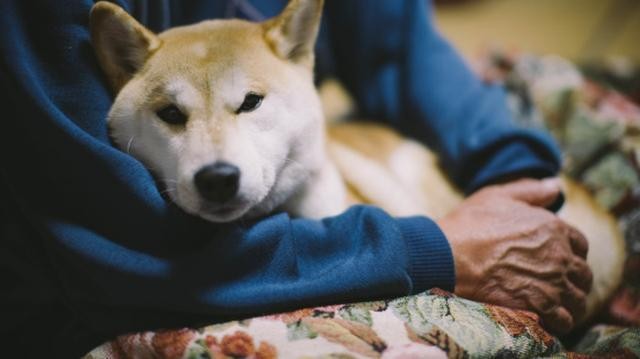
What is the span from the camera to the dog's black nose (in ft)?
2.15

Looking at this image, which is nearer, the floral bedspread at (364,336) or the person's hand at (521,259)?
the floral bedspread at (364,336)

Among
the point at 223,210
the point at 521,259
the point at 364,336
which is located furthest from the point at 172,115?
the point at 521,259

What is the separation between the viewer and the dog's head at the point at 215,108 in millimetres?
685

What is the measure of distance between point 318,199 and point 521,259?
14.1 inches

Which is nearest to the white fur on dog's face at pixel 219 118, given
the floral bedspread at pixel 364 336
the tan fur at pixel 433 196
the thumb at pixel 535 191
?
the floral bedspread at pixel 364 336

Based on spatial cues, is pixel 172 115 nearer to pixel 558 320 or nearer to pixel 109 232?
pixel 109 232

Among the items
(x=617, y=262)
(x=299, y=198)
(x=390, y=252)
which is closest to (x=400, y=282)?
(x=390, y=252)

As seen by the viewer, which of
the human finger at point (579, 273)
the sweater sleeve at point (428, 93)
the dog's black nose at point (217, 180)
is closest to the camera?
the dog's black nose at point (217, 180)

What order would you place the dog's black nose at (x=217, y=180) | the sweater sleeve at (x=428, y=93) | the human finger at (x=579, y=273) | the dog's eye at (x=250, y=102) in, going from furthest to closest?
the sweater sleeve at (x=428, y=93) < the human finger at (x=579, y=273) < the dog's eye at (x=250, y=102) < the dog's black nose at (x=217, y=180)

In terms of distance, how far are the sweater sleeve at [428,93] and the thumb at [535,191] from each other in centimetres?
4

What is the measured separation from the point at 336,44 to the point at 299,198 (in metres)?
0.58

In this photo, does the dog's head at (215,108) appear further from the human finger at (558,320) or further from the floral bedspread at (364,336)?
the human finger at (558,320)

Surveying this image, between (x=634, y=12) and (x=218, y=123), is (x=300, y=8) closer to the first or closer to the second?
(x=218, y=123)

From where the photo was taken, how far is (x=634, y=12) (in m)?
2.68
